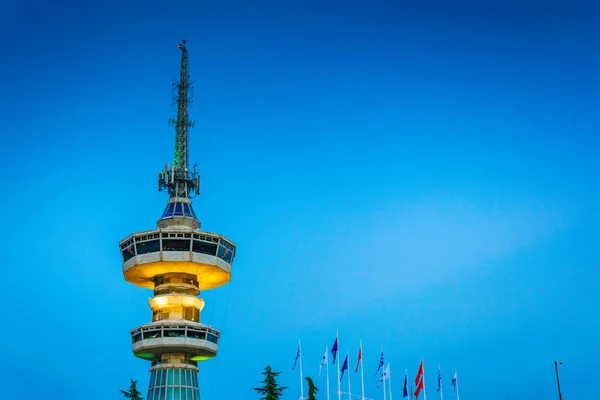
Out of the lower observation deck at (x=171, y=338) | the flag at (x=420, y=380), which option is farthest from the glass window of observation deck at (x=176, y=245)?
the flag at (x=420, y=380)

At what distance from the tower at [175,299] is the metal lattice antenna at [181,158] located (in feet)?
45.5

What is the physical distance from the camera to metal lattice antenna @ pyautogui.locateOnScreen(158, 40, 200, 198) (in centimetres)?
14300

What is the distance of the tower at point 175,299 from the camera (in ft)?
399

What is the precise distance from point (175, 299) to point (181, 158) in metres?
32.1

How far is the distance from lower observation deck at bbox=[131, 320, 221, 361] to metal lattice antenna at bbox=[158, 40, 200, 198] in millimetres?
28708

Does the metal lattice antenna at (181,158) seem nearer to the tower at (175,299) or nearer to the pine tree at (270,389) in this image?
the tower at (175,299)

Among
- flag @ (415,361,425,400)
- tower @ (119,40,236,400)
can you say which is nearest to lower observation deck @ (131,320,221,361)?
tower @ (119,40,236,400)

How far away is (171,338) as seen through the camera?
120562 mm

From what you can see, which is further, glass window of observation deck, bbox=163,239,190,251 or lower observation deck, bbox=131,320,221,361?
glass window of observation deck, bbox=163,239,190,251

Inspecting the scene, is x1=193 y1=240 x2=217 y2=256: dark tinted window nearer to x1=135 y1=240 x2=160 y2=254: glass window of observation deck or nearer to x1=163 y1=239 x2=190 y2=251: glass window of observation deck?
x1=163 y1=239 x2=190 y2=251: glass window of observation deck

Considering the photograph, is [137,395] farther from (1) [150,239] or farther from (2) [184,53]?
(2) [184,53]

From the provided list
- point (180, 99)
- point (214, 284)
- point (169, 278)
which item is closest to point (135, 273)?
point (169, 278)

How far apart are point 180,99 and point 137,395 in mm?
60897

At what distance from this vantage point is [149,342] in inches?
4756
